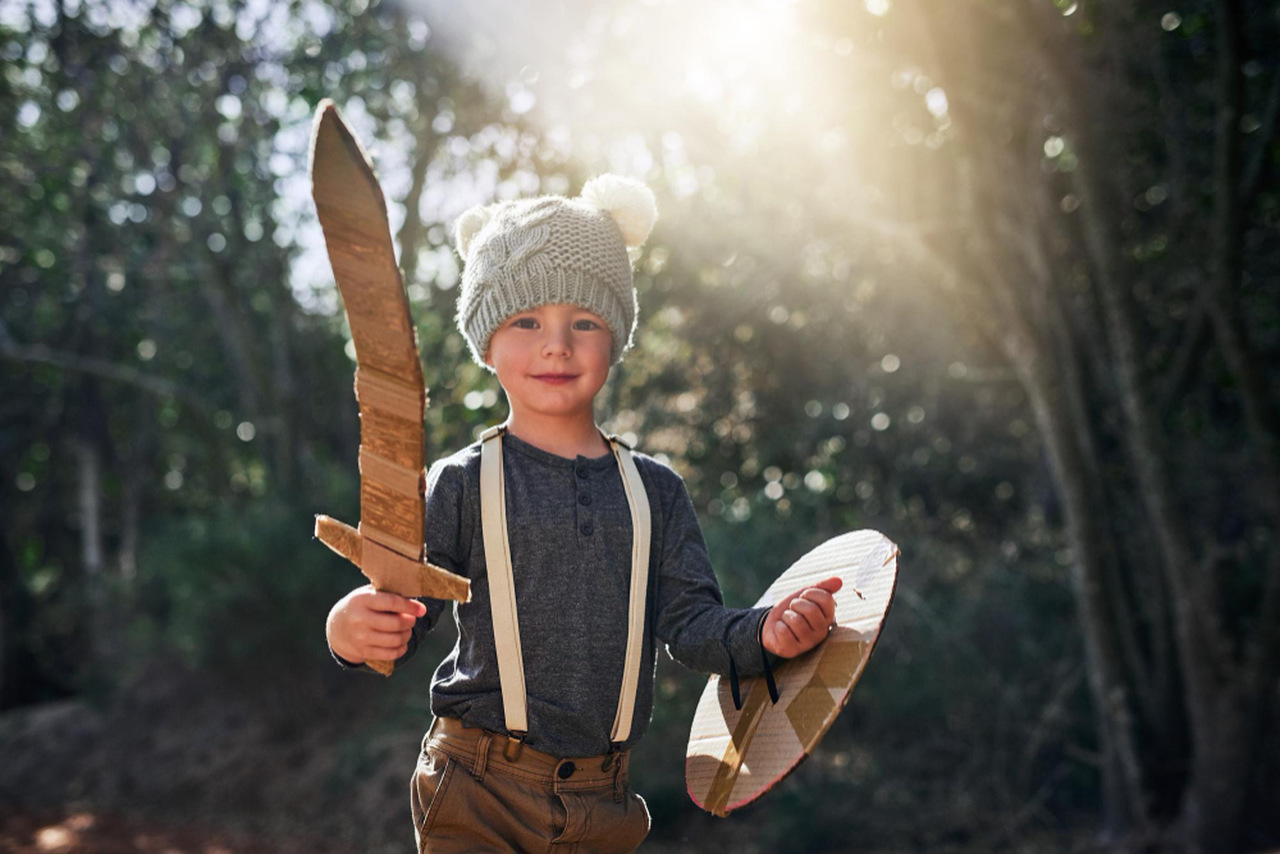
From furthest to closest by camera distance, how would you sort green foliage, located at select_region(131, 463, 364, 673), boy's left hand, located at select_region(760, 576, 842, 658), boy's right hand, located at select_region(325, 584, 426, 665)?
green foliage, located at select_region(131, 463, 364, 673) < boy's left hand, located at select_region(760, 576, 842, 658) < boy's right hand, located at select_region(325, 584, 426, 665)

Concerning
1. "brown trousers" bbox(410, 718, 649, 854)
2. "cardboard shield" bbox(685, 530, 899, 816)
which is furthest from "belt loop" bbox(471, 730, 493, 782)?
"cardboard shield" bbox(685, 530, 899, 816)

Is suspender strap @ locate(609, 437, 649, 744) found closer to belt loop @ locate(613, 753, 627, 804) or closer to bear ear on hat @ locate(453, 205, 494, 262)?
belt loop @ locate(613, 753, 627, 804)

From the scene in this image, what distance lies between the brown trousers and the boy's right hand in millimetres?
368

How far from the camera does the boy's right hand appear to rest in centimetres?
151

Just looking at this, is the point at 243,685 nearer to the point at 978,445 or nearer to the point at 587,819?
the point at 978,445

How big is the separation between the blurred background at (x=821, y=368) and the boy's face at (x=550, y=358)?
8.46 ft

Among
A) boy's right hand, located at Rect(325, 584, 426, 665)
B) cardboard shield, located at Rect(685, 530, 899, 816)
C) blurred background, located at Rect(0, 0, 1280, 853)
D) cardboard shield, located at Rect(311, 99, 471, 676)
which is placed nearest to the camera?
cardboard shield, located at Rect(311, 99, 471, 676)

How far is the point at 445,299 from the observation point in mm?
6309

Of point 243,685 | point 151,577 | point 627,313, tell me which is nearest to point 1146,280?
point 627,313

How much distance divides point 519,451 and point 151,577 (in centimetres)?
908

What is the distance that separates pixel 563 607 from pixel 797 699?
16.8 inches

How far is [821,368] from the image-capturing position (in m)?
6.91

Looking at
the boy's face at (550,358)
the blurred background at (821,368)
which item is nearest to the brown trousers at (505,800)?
the boy's face at (550,358)

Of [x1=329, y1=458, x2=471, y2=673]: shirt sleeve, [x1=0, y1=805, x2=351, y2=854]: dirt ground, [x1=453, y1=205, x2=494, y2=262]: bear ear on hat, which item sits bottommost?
[x1=0, y1=805, x2=351, y2=854]: dirt ground
